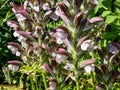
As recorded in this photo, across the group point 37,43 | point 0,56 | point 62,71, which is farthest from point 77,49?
point 0,56

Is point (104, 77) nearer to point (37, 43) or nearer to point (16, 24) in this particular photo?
point (37, 43)

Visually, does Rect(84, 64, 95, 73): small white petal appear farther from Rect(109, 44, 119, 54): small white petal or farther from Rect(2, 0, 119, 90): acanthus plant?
Rect(109, 44, 119, 54): small white petal

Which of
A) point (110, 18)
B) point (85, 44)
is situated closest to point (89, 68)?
point (85, 44)

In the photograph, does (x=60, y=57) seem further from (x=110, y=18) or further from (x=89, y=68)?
(x=110, y=18)

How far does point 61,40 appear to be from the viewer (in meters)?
2.76

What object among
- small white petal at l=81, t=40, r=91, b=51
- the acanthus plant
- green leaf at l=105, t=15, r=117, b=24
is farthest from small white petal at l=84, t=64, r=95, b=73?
green leaf at l=105, t=15, r=117, b=24

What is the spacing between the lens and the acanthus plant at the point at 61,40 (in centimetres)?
271

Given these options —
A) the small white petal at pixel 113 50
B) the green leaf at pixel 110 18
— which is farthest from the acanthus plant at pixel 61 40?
the green leaf at pixel 110 18

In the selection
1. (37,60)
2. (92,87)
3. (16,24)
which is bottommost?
(92,87)

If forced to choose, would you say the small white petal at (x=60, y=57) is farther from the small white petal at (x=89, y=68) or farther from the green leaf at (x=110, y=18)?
the green leaf at (x=110, y=18)

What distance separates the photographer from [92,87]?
10.9ft

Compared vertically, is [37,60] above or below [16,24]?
below

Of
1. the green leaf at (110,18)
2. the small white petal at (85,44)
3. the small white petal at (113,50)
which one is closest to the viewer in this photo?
the small white petal at (85,44)

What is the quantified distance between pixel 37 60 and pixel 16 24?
331 millimetres
